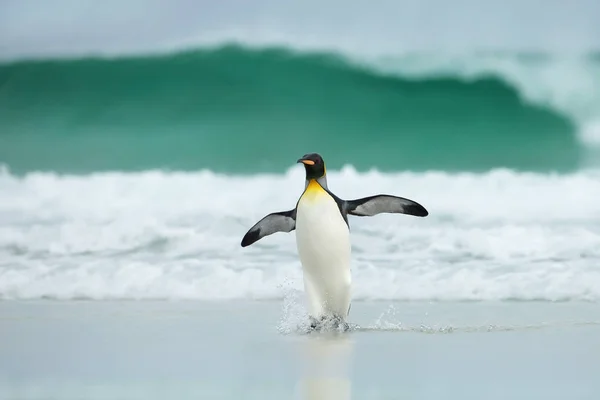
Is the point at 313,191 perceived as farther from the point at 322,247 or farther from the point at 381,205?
the point at 381,205

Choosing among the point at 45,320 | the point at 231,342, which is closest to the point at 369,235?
the point at 45,320

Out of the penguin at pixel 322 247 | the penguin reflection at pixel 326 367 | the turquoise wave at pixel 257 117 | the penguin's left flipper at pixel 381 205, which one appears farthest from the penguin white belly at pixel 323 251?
the turquoise wave at pixel 257 117

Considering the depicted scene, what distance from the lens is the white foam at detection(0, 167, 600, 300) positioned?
245 inches

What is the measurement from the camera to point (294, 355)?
3543 millimetres

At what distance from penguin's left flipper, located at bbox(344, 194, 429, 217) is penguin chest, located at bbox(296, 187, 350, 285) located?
0.58 feet

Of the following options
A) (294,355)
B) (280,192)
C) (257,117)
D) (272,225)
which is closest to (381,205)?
(272,225)

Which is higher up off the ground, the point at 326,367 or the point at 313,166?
the point at 313,166

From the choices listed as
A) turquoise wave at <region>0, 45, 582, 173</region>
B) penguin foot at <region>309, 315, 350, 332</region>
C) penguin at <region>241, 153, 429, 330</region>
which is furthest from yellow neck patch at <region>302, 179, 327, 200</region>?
turquoise wave at <region>0, 45, 582, 173</region>

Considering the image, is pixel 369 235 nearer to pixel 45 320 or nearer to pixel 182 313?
pixel 182 313

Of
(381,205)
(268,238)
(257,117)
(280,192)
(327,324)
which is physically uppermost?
(257,117)

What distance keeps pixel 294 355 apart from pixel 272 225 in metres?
1.24

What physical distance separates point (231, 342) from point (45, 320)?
1382 millimetres

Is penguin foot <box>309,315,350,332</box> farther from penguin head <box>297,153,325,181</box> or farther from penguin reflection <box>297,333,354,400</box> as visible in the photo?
penguin head <box>297,153,325,181</box>

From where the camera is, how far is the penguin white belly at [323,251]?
173 inches
